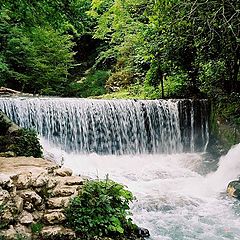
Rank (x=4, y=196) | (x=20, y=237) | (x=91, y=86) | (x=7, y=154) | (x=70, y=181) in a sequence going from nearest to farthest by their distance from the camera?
(x=20, y=237)
(x=4, y=196)
(x=70, y=181)
(x=7, y=154)
(x=91, y=86)

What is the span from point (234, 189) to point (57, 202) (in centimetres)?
423

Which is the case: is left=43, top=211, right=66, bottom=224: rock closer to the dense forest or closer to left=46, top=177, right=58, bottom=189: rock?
left=46, top=177, right=58, bottom=189: rock

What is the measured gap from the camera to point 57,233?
161 inches

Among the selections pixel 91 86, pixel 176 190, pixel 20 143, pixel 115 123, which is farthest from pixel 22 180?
pixel 91 86

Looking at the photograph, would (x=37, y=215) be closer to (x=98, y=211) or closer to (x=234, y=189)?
(x=98, y=211)

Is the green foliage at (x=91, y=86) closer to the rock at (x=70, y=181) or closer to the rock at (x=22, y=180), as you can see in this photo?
the rock at (x=70, y=181)

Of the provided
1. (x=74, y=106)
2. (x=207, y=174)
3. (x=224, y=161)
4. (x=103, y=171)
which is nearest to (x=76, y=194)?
(x=103, y=171)

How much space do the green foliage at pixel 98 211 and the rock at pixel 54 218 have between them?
0.07 m

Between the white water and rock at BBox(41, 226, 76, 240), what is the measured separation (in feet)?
5.57

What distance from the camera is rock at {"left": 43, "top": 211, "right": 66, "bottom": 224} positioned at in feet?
13.9

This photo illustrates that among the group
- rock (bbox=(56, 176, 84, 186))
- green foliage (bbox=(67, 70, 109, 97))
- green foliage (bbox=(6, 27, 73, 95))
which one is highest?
green foliage (bbox=(6, 27, 73, 95))

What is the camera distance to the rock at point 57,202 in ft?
14.5

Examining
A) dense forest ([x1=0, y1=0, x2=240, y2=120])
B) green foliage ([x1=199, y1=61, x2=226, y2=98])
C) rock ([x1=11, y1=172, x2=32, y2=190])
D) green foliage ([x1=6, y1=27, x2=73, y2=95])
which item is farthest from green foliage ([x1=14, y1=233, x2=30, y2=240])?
green foliage ([x1=6, y1=27, x2=73, y2=95])

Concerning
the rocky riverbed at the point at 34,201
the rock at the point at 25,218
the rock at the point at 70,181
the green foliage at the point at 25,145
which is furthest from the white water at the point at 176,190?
the rock at the point at 25,218
